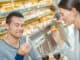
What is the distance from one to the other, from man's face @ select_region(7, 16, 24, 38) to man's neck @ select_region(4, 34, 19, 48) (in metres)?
0.04

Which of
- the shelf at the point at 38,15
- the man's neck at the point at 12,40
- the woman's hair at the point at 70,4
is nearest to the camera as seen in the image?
the woman's hair at the point at 70,4

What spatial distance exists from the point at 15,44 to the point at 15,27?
0.20m

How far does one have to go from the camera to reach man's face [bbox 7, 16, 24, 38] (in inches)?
103

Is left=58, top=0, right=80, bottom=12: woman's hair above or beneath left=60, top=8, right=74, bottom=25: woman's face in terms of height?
above

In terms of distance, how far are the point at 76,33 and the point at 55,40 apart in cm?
78

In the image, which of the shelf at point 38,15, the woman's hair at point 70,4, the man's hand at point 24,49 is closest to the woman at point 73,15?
the woman's hair at point 70,4

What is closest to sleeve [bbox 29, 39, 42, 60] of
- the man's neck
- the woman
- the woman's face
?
the man's neck

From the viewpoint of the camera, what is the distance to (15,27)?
265 cm

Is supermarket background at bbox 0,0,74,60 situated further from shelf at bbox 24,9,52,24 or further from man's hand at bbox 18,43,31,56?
man's hand at bbox 18,43,31,56

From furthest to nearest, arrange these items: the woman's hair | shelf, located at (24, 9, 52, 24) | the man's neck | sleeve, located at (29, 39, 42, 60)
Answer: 1. shelf, located at (24, 9, 52, 24)
2. sleeve, located at (29, 39, 42, 60)
3. the man's neck
4. the woman's hair

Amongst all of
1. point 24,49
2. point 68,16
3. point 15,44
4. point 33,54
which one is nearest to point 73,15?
point 68,16

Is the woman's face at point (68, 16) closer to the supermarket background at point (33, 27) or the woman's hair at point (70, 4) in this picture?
the woman's hair at point (70, 4)

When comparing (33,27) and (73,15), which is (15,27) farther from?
(73,15)

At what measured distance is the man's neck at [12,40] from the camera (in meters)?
2.56
